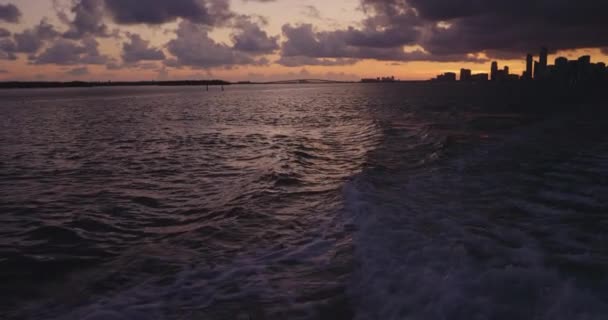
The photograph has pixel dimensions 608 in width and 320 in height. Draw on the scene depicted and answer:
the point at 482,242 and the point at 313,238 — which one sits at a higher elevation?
the point at 482,242

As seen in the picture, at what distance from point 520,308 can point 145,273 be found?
6415 millimetres

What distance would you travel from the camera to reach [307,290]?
20.3 ft

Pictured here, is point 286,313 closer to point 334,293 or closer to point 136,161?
point 334,293

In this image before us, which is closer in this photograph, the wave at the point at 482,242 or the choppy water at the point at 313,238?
the wave at the point at 482,242

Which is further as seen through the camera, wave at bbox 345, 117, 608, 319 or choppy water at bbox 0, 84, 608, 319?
choppy water at bbox 0, 84, 608, 319

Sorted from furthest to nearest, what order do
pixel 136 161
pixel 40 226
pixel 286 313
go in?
pixel 136 161, pixel 40 226, pixel 286 313

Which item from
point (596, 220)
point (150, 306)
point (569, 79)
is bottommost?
point (150, 306)

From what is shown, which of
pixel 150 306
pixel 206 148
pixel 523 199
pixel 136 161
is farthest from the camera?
pixel 206 148

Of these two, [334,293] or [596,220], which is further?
[596,220]

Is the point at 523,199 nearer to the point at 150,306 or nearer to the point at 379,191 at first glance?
the point at 379,191

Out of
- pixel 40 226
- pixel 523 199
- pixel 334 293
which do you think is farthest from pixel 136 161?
pixel 523 199

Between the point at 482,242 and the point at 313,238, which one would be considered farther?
the point at 313,238

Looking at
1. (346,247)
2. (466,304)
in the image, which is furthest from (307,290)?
(466,304)

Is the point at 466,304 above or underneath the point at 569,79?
underneath
